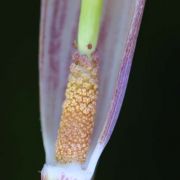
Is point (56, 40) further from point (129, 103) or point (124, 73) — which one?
point (129, 103)

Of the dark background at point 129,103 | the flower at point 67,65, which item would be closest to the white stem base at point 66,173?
the flower at point 67,65

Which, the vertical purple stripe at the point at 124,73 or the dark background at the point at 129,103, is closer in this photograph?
the vertical purple stripe at the point at 124,73

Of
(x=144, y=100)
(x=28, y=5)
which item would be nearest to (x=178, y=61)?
(x=144, y=100)

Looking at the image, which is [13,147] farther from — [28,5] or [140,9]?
[140,9]

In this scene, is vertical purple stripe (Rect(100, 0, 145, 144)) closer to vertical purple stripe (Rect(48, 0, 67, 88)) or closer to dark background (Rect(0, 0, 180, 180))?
→ vertical purple stripe (Rect(48, 0, 67, 88))

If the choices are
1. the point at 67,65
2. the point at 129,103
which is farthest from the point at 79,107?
the point at 129,103

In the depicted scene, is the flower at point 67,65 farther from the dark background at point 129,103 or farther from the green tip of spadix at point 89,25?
the dark background at point 129,103
